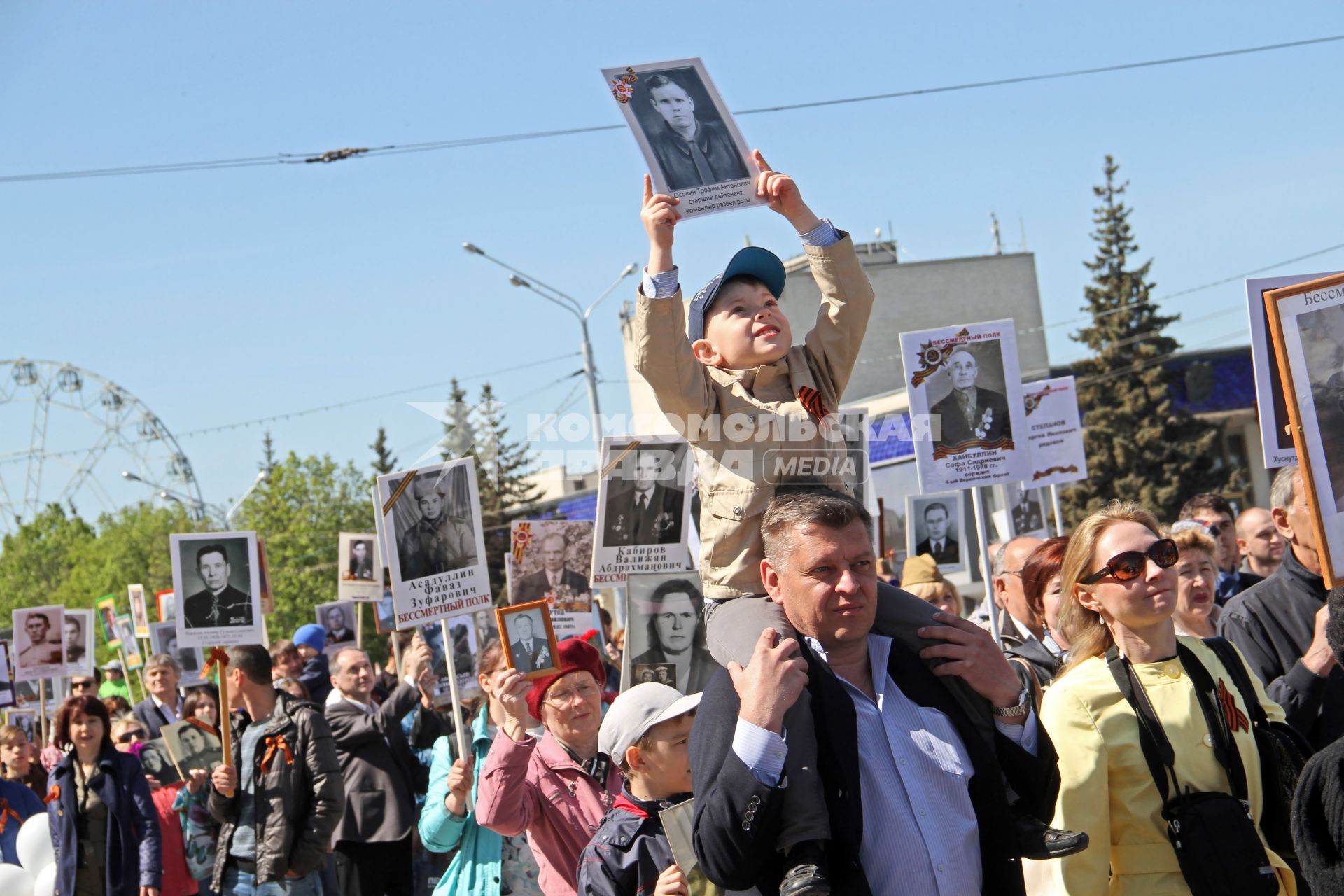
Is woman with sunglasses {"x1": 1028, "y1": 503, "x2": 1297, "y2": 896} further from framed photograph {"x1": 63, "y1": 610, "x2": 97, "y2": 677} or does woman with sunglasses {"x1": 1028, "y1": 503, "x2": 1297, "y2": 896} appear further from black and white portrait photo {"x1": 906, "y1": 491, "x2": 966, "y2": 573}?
framed photograph {"x1": 63, "y1": 610, "x2": 97, "y2": 677}

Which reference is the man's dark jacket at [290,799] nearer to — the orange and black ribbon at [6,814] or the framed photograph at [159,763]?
the framed photograph at [159,763]

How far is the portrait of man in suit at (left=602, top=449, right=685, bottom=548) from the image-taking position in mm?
10117

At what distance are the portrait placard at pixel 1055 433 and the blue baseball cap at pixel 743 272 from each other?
8.18 metres

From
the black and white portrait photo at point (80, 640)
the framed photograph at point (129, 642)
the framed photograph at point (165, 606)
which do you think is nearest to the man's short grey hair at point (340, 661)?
the black and white portrait photo at point (80, 640)

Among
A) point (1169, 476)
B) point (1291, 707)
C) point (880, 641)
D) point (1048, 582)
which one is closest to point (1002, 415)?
point (1048, 582)

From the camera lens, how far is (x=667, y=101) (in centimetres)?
459

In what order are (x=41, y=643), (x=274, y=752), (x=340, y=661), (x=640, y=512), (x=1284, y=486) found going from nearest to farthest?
(x=1284, y=486) < (x=274, y=752) < (x=340, y=661) < (x=640, y=512) < (x=41, y=643)

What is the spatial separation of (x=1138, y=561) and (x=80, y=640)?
14.8m

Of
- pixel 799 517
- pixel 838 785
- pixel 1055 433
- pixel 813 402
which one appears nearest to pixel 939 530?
pixel 1055 433

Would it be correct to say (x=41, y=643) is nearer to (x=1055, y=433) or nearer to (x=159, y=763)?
(x=159, y=763)

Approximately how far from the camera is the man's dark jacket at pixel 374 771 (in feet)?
29.6

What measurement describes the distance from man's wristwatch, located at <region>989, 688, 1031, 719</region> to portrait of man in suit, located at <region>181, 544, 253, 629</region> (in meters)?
9.57

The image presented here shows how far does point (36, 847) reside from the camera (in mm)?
8680

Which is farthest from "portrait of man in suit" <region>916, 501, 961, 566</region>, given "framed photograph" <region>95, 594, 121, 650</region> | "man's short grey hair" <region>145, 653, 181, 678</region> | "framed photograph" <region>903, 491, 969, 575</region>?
"framed photograph" <region>95, 594, 121, 650</region>
